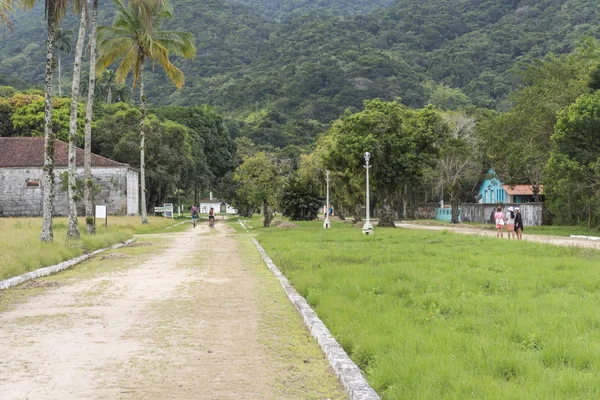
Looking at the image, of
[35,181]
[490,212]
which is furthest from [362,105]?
[35,181]

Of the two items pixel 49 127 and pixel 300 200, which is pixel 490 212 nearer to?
pixel 300 200

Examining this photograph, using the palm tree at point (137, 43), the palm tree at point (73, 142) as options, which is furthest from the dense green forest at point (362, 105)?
the palm tree at point (73, 142)

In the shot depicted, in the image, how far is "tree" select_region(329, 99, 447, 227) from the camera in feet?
121

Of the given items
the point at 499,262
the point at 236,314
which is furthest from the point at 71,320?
the point at 499,262

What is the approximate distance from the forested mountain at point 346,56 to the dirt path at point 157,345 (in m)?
80.7

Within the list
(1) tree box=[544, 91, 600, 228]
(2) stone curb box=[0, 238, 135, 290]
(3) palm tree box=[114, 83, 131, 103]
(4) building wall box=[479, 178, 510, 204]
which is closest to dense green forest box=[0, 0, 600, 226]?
(1) tree box=[544, 91, 600, 228]

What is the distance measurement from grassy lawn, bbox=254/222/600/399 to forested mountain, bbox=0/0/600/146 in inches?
3041

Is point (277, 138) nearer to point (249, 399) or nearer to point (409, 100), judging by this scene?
point (409, 100)

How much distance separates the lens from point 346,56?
13350 cm

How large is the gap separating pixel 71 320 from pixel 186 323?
163cm

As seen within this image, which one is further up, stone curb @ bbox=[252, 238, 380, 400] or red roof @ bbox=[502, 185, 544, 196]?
red roof @ bbox=[502, 185, 544, 196]

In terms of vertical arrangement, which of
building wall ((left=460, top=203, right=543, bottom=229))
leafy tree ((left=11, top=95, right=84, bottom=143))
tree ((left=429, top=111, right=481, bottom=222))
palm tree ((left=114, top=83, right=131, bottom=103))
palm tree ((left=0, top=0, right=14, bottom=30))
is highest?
palm tree ((left=114, top=83, right=131, bottom=103))

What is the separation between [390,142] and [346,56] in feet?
330

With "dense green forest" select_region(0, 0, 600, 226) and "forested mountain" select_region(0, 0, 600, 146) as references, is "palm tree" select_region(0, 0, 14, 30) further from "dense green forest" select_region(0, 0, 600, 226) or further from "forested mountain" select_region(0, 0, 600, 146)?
"forested mountain" select_region(0, 0, 600, 146)
